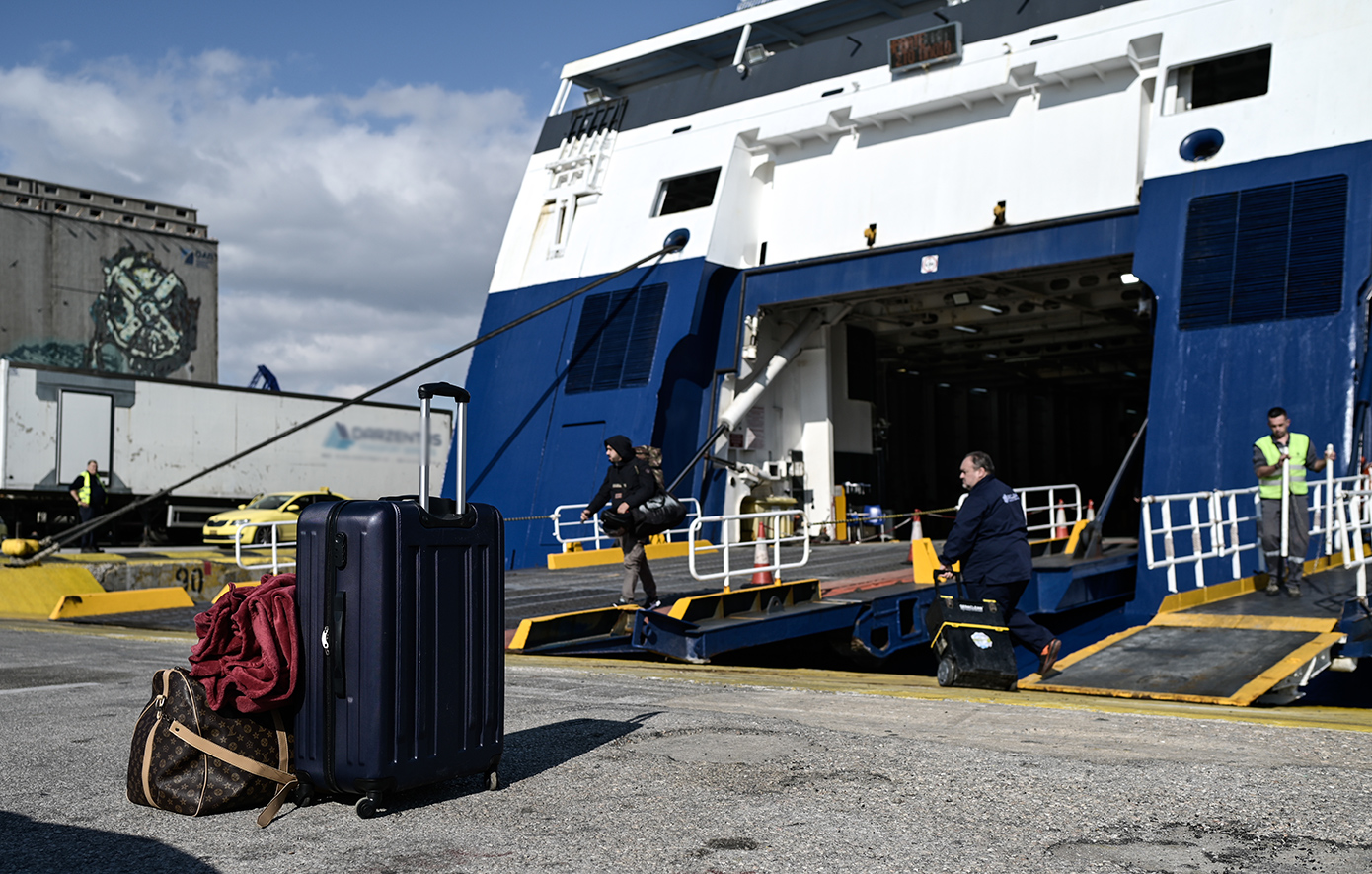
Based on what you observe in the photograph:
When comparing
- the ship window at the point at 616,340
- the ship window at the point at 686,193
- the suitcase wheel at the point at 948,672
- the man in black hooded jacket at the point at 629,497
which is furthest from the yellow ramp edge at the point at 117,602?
the ship window at the point at 686,193

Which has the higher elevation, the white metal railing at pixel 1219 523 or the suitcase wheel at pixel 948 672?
the white metal railing at pixel 1219 523

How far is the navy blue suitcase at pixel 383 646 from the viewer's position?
155 inches

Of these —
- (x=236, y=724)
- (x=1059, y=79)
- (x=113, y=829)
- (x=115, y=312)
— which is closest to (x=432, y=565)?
(x=236, y=724)

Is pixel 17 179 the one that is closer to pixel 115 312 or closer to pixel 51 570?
pixel 115 312

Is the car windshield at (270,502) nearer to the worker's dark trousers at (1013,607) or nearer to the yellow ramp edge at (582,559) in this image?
the yellow ramp edge at (582,559)

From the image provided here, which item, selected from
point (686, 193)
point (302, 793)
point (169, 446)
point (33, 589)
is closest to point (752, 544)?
point (686, 193)

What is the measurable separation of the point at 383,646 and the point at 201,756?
802 mm

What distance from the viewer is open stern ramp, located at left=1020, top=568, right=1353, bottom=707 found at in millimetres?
7484

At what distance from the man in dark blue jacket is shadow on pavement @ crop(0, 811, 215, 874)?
5.90 metres

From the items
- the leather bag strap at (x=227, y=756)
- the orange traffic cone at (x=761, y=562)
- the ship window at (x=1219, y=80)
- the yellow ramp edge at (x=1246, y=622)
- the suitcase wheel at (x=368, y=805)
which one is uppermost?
the ship window at (x=1219, y=80)

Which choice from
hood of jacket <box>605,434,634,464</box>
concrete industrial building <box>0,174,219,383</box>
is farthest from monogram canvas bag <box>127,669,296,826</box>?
concrete industrial building <box>0,174,219,383</box>

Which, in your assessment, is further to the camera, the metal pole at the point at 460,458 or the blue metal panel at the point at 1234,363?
the blue metal panel at the point at 1234,363

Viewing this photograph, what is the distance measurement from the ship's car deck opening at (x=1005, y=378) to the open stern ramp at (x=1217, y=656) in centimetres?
691

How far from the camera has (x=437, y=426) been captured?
3098 centimetres
